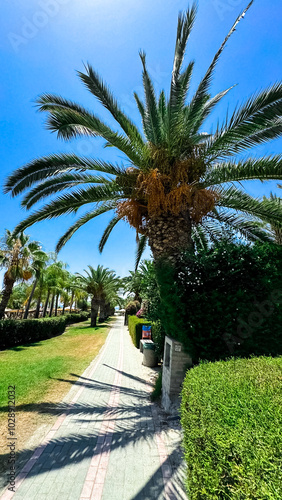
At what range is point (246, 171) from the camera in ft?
18.9

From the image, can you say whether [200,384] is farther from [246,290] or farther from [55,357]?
[55,357]

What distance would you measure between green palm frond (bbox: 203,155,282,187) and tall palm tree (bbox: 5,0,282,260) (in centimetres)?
2

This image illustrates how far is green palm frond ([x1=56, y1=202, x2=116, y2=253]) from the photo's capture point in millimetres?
7900

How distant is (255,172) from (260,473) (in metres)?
5.68

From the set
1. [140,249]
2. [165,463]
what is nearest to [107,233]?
[140,249]

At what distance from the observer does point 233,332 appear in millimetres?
4969

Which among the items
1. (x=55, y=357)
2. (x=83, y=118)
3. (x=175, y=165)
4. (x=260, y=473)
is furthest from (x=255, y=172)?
(x=55, y=357)

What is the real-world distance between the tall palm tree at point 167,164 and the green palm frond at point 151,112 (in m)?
0.02

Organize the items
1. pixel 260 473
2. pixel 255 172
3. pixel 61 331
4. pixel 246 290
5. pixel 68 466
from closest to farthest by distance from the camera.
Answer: pixel 260 473, pixel 68 466, pixel 246 290, pixel 255 172, pixel 61 331

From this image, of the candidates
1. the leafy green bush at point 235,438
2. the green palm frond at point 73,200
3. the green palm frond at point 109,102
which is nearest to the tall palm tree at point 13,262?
the green palm frond at point 73,200

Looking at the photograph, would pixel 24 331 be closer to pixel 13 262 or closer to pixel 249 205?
pixel 13 262

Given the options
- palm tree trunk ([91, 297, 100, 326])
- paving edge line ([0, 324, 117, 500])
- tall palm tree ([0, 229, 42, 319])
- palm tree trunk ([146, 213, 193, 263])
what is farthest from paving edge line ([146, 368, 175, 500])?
palm tree trunk ([91, 297, 100, 326])

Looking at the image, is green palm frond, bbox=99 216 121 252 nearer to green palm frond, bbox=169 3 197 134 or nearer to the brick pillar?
green palm frond, bbox=169 3 197 134

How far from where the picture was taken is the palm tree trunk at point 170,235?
19.9 ft
